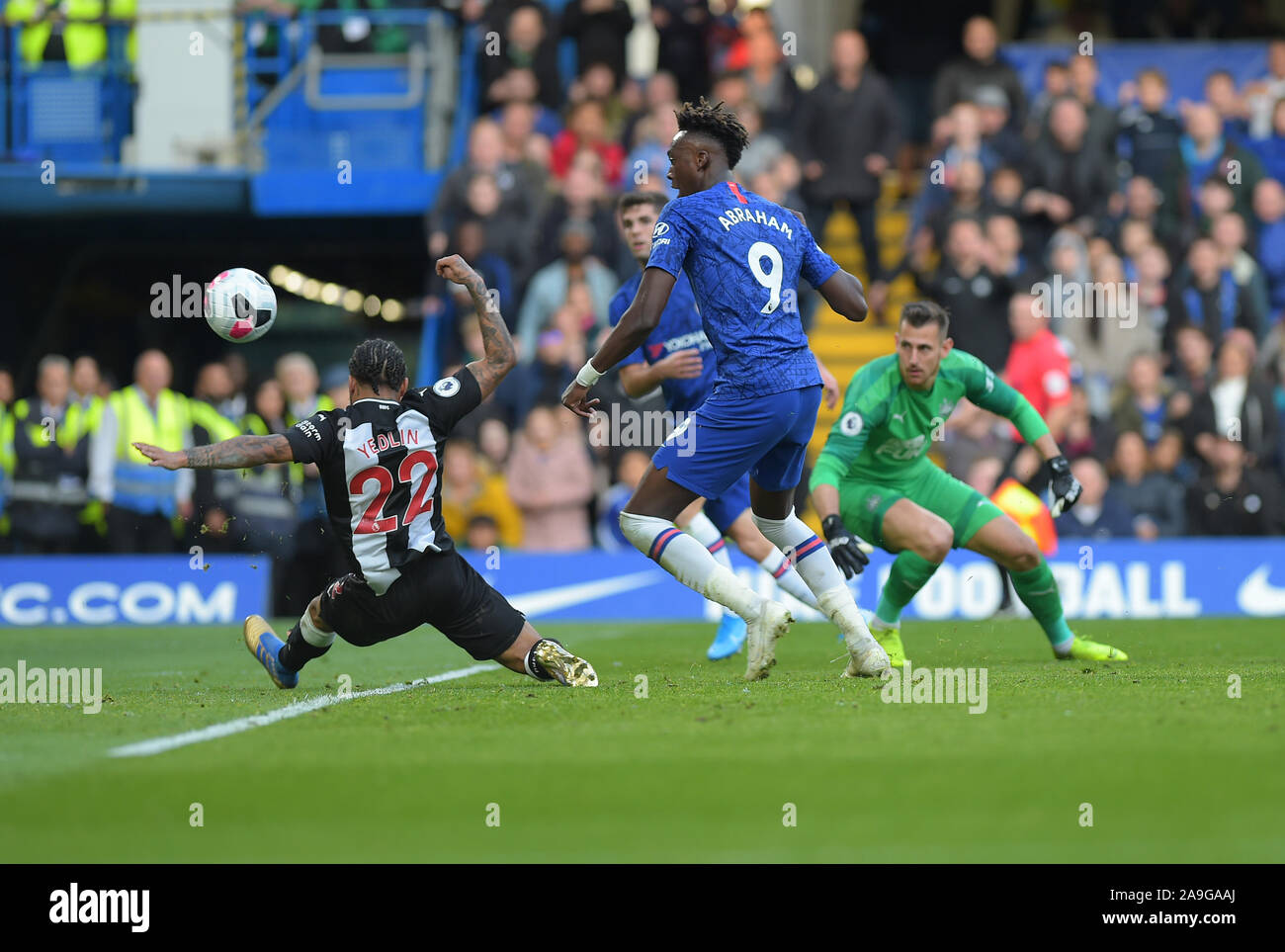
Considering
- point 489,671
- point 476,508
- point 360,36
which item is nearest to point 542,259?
point 476,508

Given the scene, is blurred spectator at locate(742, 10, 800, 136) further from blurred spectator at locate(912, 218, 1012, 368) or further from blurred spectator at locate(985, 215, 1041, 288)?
blurred spectator at locate(912, 218, 1012, 368)

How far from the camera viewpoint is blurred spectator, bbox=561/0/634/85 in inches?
684

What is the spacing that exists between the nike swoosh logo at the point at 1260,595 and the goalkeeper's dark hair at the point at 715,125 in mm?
8119

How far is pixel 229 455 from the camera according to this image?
6781mm

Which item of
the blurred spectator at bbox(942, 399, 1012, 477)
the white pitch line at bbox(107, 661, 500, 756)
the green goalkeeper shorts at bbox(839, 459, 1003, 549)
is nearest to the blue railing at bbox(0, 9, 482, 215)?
the blurred spectator at bbox(942, 399, 1012, 477)

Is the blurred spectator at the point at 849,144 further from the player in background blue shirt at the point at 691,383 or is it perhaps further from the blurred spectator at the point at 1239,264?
the player in background blue shirt at the point at 691,383

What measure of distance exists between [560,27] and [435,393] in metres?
11.4

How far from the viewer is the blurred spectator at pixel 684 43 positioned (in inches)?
695

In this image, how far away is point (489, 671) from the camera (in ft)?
29.6

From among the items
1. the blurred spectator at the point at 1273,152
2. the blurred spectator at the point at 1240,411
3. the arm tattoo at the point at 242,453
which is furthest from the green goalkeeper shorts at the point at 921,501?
the blurred spectator at the point at 1273,152

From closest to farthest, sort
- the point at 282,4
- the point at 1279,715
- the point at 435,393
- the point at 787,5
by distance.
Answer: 1. the point at 1279,715
2. the point at 435,393
3. the point at 282,4
4. the point at 787,5

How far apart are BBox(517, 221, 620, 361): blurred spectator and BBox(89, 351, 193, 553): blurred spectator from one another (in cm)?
314

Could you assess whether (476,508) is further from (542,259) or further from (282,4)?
(282,4)

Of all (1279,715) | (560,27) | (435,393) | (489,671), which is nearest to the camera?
(1279,715)
